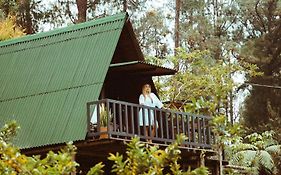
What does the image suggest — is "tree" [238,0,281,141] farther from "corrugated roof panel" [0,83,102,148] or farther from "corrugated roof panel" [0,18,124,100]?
"corrugated roof panel" [0,83,102,148]

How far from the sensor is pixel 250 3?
104 feet

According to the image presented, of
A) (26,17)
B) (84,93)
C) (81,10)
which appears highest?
(26,17)

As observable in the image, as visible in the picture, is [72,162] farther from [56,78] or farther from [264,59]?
[264,59]

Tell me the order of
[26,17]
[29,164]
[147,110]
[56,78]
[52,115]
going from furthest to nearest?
[26,17], [56,78], [52,115], [147,110], [29,164]

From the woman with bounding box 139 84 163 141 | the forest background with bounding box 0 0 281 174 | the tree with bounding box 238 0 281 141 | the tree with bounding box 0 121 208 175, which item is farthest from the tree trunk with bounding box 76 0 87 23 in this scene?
the tree with bounding box 0 121 208 175

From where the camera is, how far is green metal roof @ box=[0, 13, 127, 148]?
13.3m

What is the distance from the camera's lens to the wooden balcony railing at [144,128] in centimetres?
1212

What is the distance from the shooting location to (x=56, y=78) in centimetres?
1407

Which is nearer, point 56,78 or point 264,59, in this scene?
point 56,78

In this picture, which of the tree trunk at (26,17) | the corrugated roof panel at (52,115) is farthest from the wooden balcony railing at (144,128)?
the tree trunk at (26,17)

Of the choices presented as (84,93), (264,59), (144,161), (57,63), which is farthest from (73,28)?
(264,59)

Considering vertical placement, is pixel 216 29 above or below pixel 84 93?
above

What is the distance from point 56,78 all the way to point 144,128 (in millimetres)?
2474

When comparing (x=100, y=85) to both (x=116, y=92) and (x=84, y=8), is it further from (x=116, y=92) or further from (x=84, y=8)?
(x=84, y=8)
